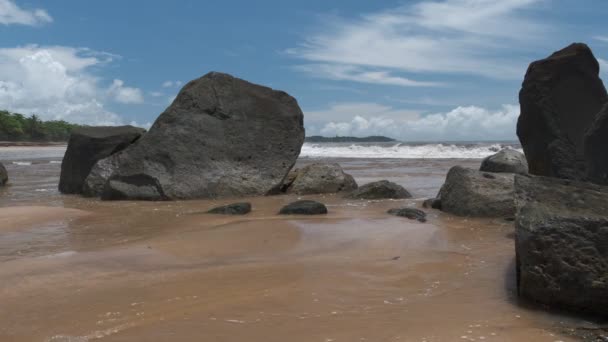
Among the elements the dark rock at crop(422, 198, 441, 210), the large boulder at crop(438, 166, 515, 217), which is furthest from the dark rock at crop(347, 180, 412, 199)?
the large boulder at crop(438, 166, 515, 217)

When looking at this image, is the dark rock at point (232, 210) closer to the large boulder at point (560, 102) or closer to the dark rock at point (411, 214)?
the dark rock at point (411, 214)

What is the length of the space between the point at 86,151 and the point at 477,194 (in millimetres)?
7458

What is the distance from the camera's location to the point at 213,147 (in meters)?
9.34

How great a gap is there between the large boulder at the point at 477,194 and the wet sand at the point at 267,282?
58 cm

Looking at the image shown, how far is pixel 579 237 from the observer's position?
2.96 meters

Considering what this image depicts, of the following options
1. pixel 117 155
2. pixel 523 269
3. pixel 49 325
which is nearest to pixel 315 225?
pixel 523 269

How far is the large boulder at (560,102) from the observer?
7.16 metres

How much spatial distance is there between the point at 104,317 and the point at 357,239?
8.39 ft

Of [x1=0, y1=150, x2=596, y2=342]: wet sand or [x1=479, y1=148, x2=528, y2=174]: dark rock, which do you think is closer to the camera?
[x1=0, y1=150, x2=596, y2=342]: wet sand

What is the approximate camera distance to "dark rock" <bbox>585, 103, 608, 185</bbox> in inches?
201

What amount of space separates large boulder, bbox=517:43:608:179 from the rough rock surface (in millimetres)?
3513

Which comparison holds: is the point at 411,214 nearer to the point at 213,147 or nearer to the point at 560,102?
the point at 560,102

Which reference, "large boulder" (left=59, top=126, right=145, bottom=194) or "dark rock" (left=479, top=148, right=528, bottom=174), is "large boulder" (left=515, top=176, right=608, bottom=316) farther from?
"large boulder" (left=59, top=126, right=145, bottom=194)

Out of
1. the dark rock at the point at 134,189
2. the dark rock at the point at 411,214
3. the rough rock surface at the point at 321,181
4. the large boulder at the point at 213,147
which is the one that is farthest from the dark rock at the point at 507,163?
the dark rock at the point at 134,189
